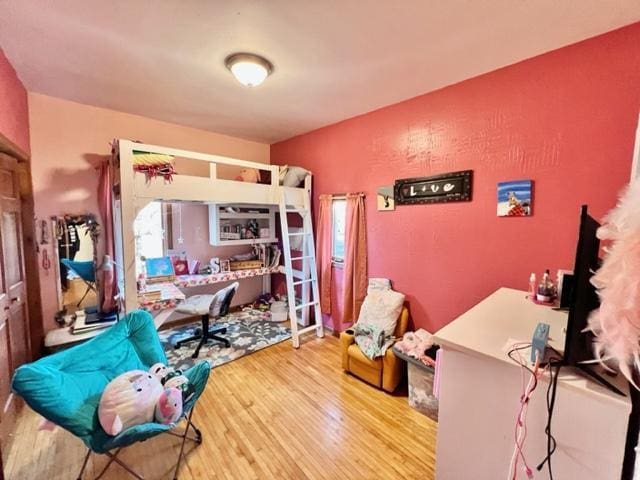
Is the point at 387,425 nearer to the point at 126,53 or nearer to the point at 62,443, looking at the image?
the point at 62,443

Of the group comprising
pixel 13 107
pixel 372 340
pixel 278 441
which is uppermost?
pixel 13 107

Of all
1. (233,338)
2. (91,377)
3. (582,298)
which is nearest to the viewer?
(582,298)

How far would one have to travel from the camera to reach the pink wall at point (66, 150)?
2637mm

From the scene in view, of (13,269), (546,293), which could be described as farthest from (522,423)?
(13,269)

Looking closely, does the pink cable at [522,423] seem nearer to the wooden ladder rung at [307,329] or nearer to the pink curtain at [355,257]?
the pink curtain at [355,257]

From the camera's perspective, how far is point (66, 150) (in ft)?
9.08

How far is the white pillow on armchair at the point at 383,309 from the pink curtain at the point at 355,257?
292 mm

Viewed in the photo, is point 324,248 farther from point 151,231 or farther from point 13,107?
point 13,107

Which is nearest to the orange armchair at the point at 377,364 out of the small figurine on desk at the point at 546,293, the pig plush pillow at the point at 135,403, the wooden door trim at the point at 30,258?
the small figurine on desk at the point at 546,293

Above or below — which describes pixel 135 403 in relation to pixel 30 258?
below

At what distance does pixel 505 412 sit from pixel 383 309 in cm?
163

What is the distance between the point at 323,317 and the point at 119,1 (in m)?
3.38

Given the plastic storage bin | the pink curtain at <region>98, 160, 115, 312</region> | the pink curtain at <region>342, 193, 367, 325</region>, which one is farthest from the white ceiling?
the plastic storage bin

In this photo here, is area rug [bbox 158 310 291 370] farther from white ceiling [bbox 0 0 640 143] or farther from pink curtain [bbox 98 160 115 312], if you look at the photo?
white ceiling [bbox 0 0 640 143]
